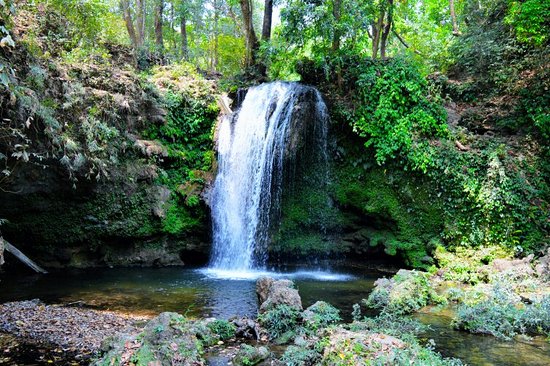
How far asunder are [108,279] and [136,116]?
463cm

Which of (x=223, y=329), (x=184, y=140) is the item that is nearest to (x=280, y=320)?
(x=223, y=329)

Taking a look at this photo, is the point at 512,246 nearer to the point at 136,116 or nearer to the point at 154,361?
the point at 154,361

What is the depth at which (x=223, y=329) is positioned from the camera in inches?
237

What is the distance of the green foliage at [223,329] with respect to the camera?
596 centimetres

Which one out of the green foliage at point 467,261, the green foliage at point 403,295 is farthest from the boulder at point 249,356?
the green foliage at point 467,261

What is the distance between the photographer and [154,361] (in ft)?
15.2

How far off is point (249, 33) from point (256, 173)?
23.6 ft

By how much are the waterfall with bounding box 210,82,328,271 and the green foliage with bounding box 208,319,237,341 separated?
567 cm

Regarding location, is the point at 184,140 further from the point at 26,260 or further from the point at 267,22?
the point at 267,22

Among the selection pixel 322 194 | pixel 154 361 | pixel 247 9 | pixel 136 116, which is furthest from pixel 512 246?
pixel 247 9

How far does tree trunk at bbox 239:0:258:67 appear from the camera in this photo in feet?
53.7

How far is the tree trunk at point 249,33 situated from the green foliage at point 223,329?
41.2ft

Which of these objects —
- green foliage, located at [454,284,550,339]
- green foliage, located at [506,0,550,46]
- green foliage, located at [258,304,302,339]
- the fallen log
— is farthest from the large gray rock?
green foliage, located at [506,0,550,46]

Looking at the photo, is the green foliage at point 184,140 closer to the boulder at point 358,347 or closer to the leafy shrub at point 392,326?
the leafy shrub at point 392,326
